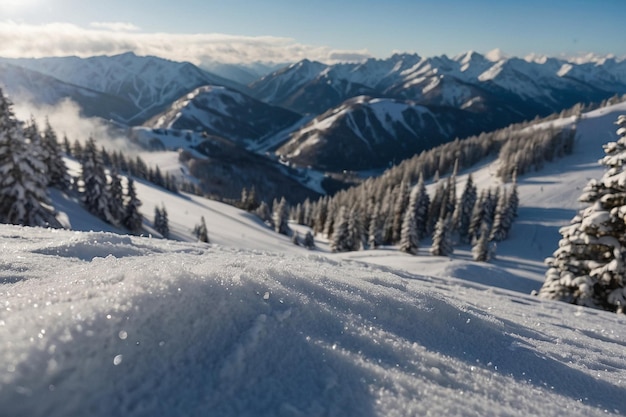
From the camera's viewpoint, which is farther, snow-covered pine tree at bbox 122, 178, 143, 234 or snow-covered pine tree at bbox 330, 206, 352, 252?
snow-covered pine tree at bbox 330, 206, 352, 252

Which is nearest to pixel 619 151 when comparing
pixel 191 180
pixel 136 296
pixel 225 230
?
pixel 136 296

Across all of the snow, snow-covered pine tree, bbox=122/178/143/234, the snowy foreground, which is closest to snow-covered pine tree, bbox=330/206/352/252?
snow-covered pine tree, bbox=122/178/143/234

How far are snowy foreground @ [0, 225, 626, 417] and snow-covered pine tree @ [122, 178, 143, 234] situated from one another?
128 ft

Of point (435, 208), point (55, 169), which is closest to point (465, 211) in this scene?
point (435, 208)

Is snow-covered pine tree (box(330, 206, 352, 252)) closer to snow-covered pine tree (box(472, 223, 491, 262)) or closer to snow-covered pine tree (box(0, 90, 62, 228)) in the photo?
snow-covered pine tree (box(472, 223, 491, 262))

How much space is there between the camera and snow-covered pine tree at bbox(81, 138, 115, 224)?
36.2m

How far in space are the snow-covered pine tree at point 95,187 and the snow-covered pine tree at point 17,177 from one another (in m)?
14.7

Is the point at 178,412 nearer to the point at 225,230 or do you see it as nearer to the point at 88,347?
the point at 88,347

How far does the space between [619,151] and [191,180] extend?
159 metres

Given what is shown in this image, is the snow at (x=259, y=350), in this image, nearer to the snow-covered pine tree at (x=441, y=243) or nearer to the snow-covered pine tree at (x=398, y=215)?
the snow-covered pine tree at (x=441, y=243)

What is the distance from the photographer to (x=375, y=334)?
337cm

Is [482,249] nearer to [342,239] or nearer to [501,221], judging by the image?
[342,239]

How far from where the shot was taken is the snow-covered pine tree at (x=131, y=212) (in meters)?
39.6

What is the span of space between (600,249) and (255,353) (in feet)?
53.4
